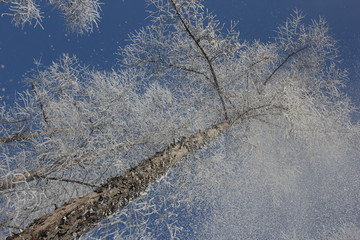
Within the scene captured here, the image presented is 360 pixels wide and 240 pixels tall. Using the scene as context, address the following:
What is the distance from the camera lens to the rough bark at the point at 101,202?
8.42ft

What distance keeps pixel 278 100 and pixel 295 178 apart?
12.9 feet

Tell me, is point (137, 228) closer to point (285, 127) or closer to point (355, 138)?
point (285, 127)

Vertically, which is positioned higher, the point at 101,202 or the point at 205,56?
the point at 205,56

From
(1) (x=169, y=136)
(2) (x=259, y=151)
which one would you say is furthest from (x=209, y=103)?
(2) (x=259, y=151)

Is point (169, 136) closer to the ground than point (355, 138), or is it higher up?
higher up

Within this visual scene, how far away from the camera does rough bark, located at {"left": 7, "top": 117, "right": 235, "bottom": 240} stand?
2.57 meters

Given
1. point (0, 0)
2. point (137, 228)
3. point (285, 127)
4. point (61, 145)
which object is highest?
point (0, 0)

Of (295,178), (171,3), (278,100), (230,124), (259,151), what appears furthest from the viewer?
(295,178)

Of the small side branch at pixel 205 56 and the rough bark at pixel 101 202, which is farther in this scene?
the small side branch at pixel 205 56

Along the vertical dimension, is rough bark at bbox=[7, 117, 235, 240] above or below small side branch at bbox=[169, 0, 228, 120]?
below

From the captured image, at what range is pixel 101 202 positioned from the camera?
126 inches

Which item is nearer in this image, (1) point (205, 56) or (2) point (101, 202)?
(2) point (101, 202)

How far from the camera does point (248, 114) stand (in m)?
6.79

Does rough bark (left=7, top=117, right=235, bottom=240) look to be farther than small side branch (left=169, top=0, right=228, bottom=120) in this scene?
No
